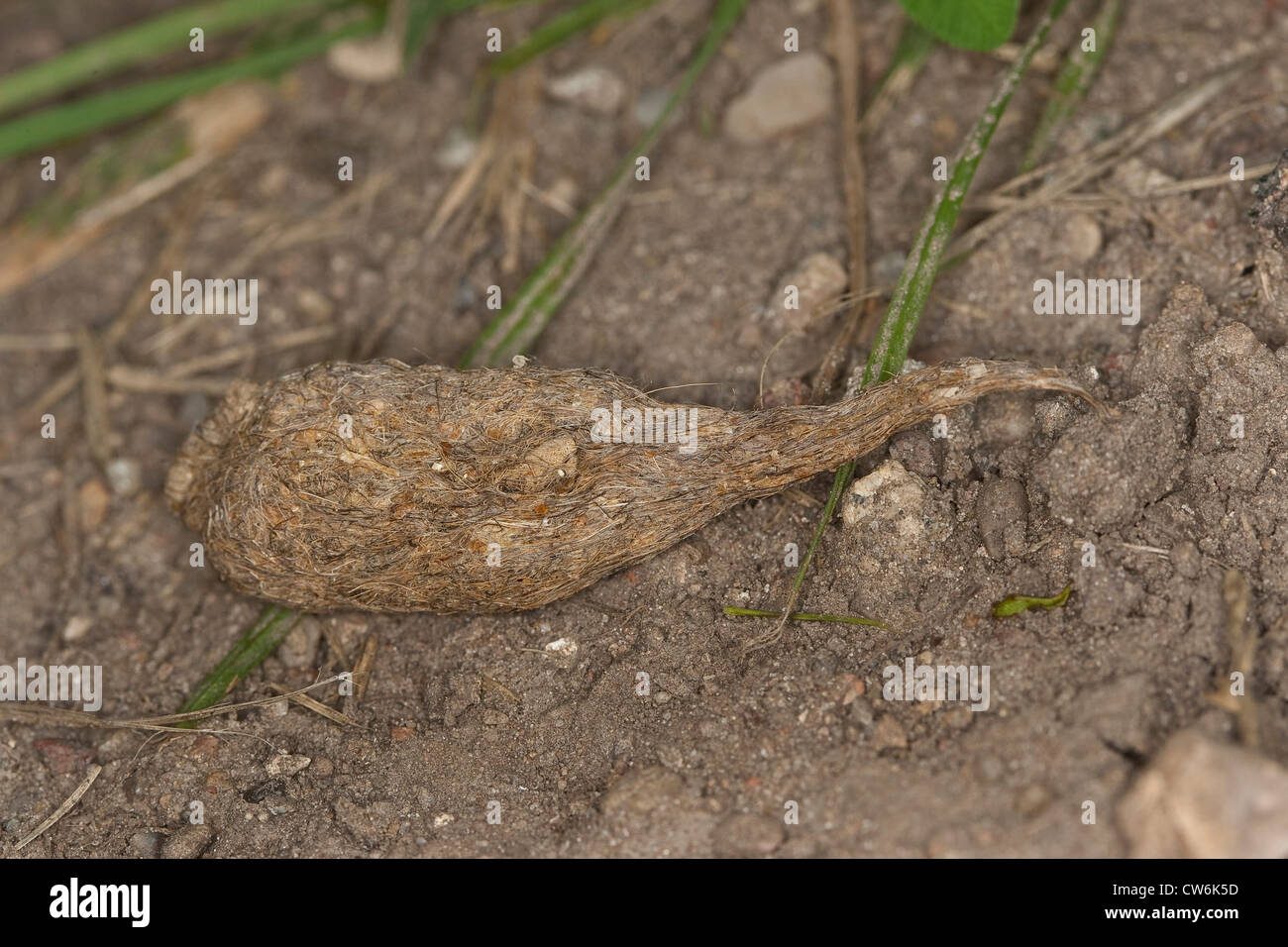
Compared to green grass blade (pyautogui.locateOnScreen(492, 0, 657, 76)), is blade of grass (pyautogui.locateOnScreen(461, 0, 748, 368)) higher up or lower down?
lower down

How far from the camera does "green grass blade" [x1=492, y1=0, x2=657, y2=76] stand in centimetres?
367

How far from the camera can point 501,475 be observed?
2766 millimetres

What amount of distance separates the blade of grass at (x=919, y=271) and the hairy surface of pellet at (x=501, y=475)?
9cm

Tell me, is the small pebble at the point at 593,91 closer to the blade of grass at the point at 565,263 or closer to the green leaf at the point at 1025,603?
the blade of grass at the point at 565,263

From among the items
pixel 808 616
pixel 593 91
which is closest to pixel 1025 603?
pixel 808 616

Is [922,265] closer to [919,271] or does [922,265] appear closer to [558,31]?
[919,271]

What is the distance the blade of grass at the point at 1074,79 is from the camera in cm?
325

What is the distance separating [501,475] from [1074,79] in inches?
86.9

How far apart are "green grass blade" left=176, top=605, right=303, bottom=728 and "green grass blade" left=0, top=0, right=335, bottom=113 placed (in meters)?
2.29

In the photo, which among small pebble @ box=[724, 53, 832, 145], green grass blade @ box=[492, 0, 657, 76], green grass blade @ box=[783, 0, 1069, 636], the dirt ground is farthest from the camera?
green grass blade @ box=[492, 0, 657, 76]

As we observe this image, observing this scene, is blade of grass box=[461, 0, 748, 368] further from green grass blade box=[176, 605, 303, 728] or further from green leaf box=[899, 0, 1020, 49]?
green grass blade box=[176, 605, 303, 728]

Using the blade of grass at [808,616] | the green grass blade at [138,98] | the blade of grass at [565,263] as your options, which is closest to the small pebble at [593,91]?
the blade of grass at [565,263]

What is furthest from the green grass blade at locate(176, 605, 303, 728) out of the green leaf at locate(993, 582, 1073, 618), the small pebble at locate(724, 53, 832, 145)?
the small pebble at locate(724, 53, 832, 145)
